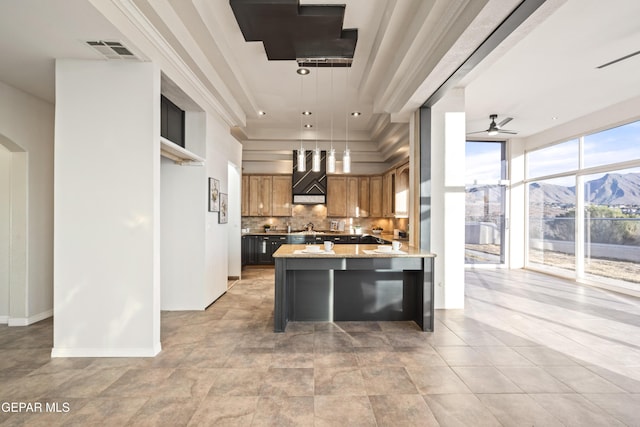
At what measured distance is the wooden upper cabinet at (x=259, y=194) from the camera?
7812mm

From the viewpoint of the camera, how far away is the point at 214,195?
4.61m

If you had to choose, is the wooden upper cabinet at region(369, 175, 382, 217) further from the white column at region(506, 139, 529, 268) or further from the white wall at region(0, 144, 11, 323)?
the white wall at region(0, 144, 11, 323)

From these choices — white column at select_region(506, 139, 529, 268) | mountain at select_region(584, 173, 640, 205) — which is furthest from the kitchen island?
white column at select_region(506, 139, 529, 268)

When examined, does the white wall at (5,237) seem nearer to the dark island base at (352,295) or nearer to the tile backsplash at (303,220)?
the dark island base at (352,295)

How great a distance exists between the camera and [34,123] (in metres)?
3.80

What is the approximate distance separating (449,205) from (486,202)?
12.6 feet

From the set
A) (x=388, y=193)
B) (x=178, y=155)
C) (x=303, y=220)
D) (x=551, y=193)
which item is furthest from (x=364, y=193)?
(x=178, y=155)

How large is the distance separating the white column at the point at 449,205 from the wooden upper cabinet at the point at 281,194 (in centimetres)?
423

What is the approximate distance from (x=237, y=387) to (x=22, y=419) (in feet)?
4.47

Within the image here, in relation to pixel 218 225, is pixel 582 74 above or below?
above

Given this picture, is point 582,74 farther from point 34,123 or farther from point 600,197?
point 34,123

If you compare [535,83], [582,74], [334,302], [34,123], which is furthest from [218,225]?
[582,74]

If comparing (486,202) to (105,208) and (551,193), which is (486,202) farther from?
(105,208)

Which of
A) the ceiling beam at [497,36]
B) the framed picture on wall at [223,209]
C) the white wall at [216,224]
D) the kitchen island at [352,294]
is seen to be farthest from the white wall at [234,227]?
the ceiling beam at [497,36]
